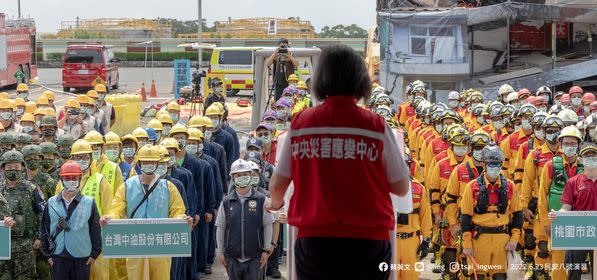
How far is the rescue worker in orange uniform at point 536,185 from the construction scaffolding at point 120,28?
68.1 m

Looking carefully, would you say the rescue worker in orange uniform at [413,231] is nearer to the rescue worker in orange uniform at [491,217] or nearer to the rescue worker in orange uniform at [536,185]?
the rescue worker in orange uniform at [491,217]

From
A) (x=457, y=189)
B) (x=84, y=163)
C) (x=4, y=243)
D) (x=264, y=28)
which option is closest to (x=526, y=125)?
(x=457, y=189)

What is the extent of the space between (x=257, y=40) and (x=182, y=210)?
181 feet

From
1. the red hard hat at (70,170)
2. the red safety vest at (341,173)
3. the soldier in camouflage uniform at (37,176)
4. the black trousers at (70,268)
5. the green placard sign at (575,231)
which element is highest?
the red safety vest at (341,173)

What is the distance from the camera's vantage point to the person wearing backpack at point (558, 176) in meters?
12.0

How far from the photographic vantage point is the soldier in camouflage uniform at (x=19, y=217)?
10914 mm

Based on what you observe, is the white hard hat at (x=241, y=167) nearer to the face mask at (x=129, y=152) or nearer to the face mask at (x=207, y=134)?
the face mask at (x=129, y=152)

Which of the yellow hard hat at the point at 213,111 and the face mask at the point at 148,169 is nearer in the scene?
the face mask at the point at 148,169

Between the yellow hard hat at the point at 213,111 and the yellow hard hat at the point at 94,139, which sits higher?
the yellow hard hat at the point at 213,111

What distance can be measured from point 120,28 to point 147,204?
7555cm

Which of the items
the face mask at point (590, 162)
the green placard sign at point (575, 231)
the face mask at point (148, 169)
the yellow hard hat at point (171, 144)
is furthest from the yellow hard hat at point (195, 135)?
the green placard sign at point (575, 231)

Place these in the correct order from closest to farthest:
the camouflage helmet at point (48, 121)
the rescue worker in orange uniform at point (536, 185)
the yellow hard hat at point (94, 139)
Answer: the rescue worker in orange uniform at point (536, 185)
the yellow hard hat at point (94, 139)
the camouflage helmet at point (48, 121)

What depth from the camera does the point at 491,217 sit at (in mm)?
10844

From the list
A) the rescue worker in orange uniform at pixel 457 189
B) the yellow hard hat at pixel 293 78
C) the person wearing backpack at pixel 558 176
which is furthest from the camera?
the yellow hard hat at pixel 293 78
